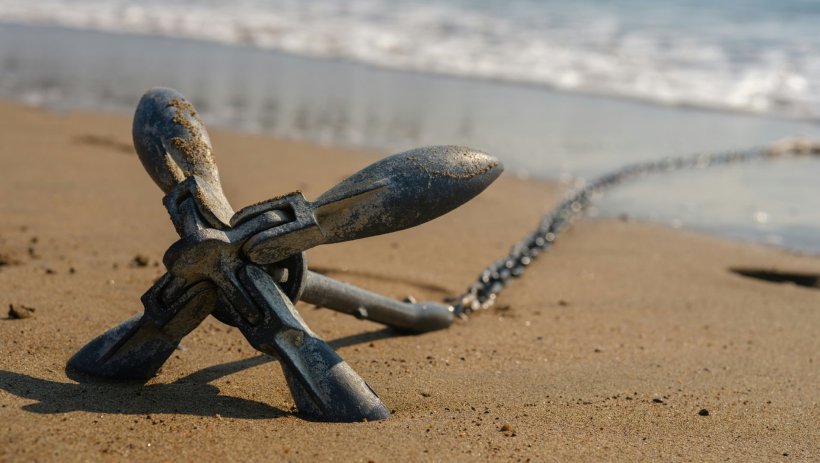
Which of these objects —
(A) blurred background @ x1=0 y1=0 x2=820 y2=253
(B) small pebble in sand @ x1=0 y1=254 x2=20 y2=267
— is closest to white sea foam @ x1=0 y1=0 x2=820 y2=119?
(A) blurred background @ x1=0 y1=0 x2=820 y2=253

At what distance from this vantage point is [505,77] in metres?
12.6

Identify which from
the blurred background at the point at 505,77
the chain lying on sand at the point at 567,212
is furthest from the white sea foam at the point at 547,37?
the chain lying on sand at the point at 567,212

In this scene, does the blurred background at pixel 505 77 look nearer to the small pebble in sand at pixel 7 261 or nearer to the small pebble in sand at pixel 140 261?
the small pebble in sand at pixel 140 261

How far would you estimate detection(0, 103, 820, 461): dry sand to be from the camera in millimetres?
2766

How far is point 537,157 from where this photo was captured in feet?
26.6

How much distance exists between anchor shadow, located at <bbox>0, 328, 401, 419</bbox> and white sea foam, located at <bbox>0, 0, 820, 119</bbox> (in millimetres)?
9560

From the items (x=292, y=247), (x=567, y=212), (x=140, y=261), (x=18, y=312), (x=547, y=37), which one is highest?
(x=292, y=247)

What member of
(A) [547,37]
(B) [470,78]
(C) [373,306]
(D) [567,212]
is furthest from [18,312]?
(A) [547,37]

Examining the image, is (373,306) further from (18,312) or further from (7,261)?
(7,261)

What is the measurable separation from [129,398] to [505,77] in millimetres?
10211

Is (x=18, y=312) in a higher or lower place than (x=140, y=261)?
higher

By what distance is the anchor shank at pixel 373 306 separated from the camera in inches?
132

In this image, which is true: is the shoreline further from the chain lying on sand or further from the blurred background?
the chain lying on sand

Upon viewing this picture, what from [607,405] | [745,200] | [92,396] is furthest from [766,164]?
[92,396]
